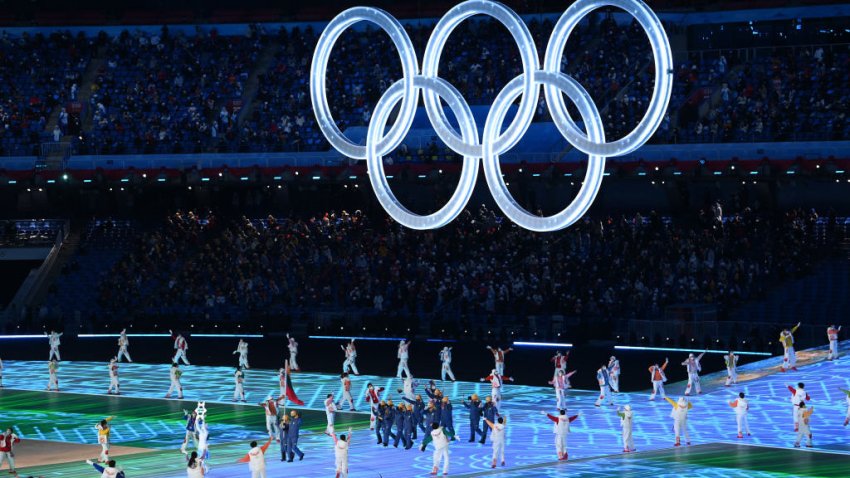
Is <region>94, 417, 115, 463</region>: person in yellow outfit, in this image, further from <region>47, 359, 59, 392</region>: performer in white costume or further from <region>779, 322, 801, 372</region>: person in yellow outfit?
<region>779, 322, 801, 372</region>: person in yellow outfit

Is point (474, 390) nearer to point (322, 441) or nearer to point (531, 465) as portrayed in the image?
point (322, 441)

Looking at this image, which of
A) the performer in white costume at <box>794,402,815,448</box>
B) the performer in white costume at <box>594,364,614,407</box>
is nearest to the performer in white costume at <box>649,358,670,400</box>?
the performer in white costume at <box>594,364,614,407</box>

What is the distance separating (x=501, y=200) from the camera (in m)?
37.3

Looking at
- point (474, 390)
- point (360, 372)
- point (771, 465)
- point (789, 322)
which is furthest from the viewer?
point (789, 322)

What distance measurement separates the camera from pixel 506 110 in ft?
125

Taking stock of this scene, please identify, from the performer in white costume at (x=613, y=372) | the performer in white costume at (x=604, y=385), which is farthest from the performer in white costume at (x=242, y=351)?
the performer in white costume at (x=613, y=372)

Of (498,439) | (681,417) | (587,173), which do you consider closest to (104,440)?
(498,439)

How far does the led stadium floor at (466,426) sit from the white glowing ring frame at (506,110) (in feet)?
17.8

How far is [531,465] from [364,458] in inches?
150

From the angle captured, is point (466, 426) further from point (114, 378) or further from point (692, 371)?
point (114, 378)

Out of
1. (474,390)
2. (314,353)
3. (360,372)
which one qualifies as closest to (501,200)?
(474,390)

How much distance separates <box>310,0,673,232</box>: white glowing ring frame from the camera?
117 feet

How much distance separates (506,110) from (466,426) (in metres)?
8.38

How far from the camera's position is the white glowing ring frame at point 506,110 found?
3556 centimetres
